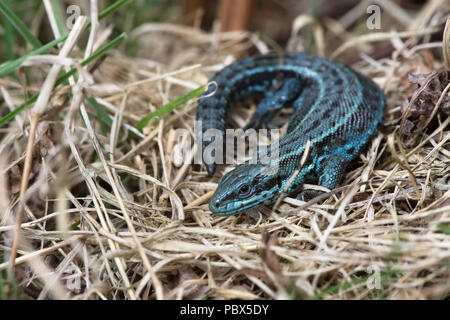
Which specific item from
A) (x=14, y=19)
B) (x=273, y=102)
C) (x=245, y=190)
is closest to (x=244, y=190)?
(x=245, y=190)

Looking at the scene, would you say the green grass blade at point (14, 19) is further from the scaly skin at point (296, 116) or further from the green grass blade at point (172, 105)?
the scaly skin at point (296, 116)

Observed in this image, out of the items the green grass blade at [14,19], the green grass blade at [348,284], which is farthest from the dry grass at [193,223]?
the green grass blade at [14,19]

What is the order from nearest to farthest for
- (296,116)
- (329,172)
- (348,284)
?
(348,284) < (329,172) < (296,116)

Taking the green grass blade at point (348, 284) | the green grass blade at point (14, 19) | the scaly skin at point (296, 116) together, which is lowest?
the green grass blade at point (348, 284)

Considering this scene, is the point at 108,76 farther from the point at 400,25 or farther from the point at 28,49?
the point at 400,25

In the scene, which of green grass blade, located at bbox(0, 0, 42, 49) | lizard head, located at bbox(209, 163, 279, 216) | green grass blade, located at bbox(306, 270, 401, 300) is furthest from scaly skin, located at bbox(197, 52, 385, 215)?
green grass blade, located at bbox(0, 0, 42, 49)

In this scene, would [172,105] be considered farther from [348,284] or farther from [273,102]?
[348,284]
